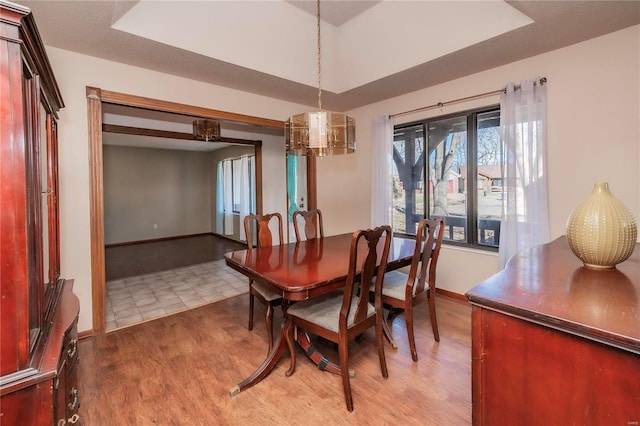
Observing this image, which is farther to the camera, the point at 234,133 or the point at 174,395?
the point at 234,133

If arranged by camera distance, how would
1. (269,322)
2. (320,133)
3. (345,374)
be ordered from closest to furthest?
(345,374) → (269,322) → (320,133)

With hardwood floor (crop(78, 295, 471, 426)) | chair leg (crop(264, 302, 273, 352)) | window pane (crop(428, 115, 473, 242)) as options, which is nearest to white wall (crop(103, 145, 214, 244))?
hardwood floor (crop(78, 295, 471, 426))

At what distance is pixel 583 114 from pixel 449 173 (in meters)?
1.21

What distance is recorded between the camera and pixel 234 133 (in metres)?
5.16

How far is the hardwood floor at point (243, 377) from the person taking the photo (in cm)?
163

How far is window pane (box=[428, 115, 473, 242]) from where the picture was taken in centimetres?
327

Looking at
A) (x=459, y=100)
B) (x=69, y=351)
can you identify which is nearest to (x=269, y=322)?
(x=69, y=351)

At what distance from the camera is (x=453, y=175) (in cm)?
334

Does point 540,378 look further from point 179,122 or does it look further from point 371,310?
point 179,122

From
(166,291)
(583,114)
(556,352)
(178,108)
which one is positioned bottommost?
(166,291)

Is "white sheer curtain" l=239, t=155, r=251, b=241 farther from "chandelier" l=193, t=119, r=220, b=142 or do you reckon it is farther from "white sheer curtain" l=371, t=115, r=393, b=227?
"white sheer curtain" l=371, t=115, r=393, b=227

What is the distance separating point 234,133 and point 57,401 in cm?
464

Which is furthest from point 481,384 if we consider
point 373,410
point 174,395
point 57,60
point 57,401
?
point 57,60

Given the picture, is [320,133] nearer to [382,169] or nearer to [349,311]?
[349,311]
